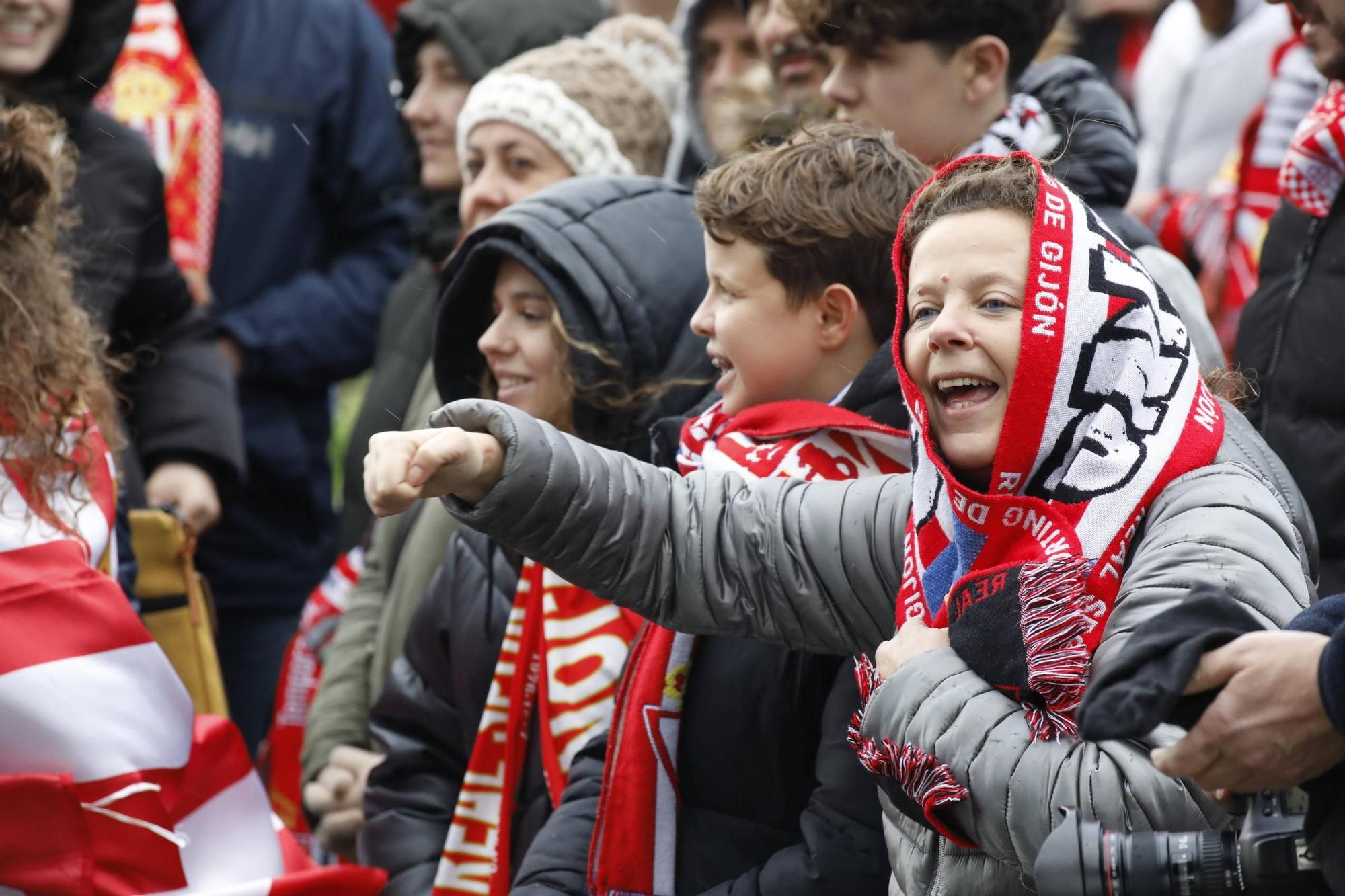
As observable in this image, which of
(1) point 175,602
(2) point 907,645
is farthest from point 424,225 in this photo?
(2) point 907,645

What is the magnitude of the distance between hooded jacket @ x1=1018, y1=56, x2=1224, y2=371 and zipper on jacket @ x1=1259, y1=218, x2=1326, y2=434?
110 millimetres

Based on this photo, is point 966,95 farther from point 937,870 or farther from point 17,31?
point 17,31

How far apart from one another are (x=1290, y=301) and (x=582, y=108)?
1.77 metres

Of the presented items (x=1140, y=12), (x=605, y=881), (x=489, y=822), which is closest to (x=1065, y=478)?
(x=605, y=881)

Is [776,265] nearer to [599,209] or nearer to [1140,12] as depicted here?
[599,209]

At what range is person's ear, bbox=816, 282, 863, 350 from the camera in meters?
2.94

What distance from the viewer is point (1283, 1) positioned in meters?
3.48

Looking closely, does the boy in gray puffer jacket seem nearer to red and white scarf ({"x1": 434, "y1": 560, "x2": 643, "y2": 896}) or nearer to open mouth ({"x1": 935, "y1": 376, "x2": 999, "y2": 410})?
open mouth ({"x1": 935, "y1": 376, "x2": 999, "y2": 410})

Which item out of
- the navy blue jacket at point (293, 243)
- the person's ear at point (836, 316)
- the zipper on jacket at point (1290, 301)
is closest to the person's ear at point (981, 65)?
the zipper on jacket at point (1290, 301)

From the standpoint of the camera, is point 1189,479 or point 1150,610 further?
point 1189,479

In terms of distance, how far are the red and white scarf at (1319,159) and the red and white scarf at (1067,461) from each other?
1.35m

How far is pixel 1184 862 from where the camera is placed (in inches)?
71.7

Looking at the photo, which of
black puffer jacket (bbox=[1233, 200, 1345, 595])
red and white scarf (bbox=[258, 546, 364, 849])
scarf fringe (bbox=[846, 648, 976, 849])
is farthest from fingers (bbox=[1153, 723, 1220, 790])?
red and white scarf (bbox=[258, 546, 364, 849])

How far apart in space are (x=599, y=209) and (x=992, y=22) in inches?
37.9
